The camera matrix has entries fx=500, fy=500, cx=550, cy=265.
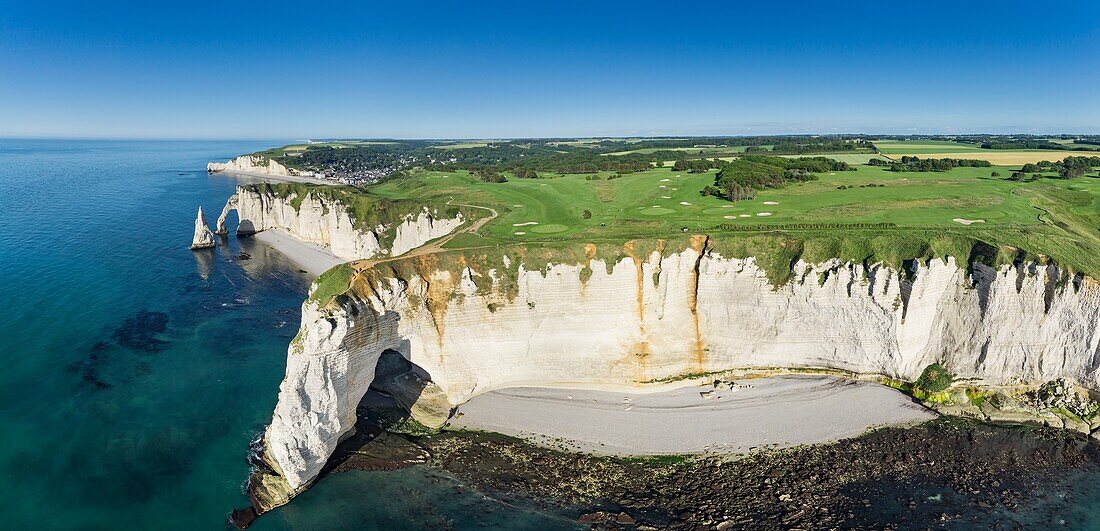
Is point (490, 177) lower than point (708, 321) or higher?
higher

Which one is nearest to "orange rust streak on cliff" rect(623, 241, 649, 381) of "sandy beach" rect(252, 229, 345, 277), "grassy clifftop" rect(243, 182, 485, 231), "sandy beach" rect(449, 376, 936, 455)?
"sandy beach" rect(449, 376, 936, 455)

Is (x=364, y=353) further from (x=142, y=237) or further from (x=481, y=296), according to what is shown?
(x=142, y=237)

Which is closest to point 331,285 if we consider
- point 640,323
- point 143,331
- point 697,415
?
point 640,323

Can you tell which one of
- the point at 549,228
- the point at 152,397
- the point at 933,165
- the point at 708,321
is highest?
the point at 933,165

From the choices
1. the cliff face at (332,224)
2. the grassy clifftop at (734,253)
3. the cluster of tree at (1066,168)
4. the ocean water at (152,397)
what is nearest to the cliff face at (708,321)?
the grassy clifftop at (734,253)

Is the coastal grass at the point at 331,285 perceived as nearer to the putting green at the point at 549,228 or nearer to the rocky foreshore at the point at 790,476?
the rocky foreshore at the point at 790,476

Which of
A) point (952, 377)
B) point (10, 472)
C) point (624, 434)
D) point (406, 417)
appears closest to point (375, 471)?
point (406, 417)

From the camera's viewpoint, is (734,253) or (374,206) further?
(374,206)

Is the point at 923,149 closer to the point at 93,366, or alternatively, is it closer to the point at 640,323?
the point at 640,323
